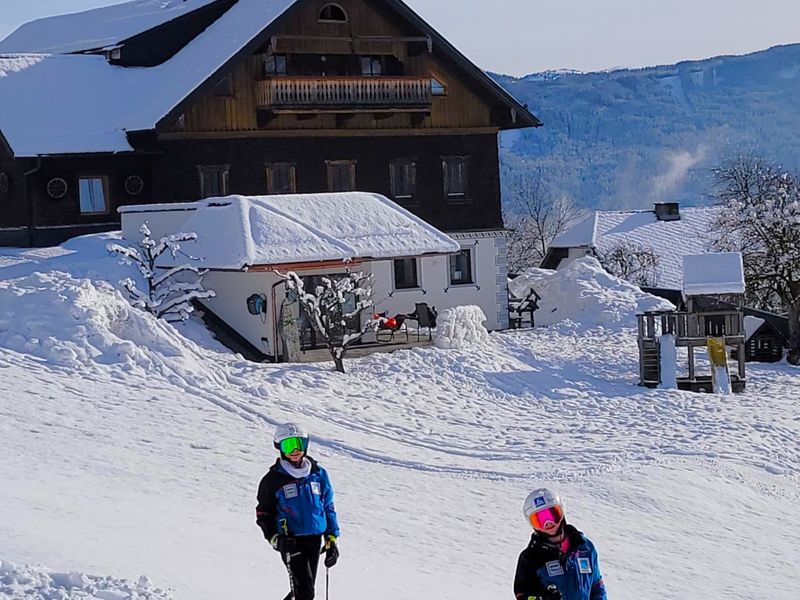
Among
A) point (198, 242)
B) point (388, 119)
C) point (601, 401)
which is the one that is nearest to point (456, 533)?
point (601, 401)

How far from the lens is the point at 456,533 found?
15578 millimetres

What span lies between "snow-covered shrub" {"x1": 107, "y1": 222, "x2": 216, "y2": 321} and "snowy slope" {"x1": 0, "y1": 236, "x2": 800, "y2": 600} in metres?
0.51

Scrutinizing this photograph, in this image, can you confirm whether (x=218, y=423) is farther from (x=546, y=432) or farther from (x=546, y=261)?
(x=546, y=261)

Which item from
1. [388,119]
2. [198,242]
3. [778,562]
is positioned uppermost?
[388,119]

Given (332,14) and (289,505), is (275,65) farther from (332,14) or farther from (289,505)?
(289,505)

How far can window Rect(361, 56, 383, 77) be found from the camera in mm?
34875

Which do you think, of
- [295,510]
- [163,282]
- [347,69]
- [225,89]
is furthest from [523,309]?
[295,510]

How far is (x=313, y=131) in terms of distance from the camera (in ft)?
112

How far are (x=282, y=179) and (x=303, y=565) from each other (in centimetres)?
2467

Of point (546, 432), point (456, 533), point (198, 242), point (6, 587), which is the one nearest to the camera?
point (6, 587)

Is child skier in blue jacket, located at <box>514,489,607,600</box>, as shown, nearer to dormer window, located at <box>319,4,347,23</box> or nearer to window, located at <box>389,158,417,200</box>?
dormer window, located at <box>319,4,347,23</box>

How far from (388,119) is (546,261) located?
27.4m

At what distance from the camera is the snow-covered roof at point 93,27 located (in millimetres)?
36594

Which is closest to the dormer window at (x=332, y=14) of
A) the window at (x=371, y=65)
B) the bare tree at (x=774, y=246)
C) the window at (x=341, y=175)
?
the window at (x=371, y=65)
